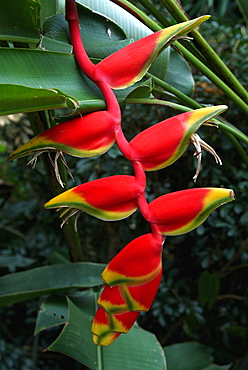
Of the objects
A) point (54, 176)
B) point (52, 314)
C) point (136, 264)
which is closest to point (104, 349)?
point (52, 314)

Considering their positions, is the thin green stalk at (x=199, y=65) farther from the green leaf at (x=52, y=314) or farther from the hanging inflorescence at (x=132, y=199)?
the green leaf at (x=52, y=314)

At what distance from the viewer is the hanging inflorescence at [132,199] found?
0.26 metres

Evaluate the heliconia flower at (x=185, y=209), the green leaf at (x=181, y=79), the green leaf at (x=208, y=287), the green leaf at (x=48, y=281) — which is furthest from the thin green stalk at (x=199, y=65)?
the green leaf at (x=208, y=287)

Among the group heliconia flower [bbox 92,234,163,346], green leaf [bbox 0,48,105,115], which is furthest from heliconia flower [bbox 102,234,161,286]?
green leaf [bbox 0,48,105,115]

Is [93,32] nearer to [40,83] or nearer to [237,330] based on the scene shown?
[40,83]

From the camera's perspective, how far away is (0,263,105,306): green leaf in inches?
24.3

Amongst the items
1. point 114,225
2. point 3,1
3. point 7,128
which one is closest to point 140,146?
point 3,1

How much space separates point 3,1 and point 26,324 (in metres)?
1.14

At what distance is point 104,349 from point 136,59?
17.8 inches

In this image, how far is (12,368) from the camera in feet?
3.58

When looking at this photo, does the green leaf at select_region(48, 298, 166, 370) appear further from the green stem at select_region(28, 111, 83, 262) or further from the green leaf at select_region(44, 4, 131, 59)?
the green leaf at select_region(44, 4, 131, 59)

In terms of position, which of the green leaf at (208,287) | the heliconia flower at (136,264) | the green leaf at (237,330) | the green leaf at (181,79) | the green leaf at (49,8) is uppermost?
the green leaf at (49,8)

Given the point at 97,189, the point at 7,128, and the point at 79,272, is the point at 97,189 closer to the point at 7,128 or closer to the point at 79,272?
the point at 79,272

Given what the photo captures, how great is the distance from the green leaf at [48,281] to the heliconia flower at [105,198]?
386 millimetres
